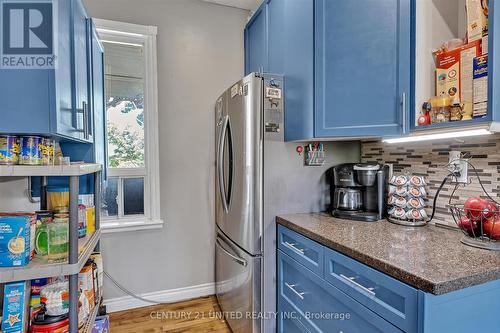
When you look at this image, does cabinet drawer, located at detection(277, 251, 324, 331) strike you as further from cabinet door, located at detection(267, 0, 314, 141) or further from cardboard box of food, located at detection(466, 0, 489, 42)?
cardboard box of food, located at detection(466, 0, 489, 42)

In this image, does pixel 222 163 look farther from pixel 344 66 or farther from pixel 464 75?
pixel 464 75

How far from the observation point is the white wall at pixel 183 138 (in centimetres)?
229

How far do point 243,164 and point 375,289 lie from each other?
3.34ft

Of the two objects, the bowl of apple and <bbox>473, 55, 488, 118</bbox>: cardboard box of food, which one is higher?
<bbox>473, 55, 488, 118</bbox>: cardboard box of food

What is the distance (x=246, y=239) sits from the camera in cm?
173

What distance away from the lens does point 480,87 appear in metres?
1.04

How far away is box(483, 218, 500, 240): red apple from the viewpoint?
3.55 feet

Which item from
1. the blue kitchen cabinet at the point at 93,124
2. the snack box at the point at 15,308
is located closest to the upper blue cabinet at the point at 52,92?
the blue kitchen cabinet at the point at 93,124

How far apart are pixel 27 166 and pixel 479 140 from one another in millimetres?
1887

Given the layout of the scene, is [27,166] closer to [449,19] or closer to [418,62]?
[418,62]

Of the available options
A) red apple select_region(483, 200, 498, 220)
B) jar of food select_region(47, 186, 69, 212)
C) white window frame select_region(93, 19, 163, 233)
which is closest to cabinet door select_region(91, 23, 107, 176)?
jar of food select_region(47, 186, 69, 212)

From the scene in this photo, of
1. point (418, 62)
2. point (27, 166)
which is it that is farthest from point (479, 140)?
point (27, 166)

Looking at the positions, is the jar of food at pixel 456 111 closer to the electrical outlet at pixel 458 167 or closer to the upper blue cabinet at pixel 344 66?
the upper blue cabinet at pixel 344 66

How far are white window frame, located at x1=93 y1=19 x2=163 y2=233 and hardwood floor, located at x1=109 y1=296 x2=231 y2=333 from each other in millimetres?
681
